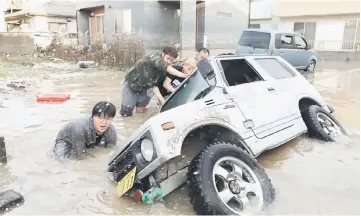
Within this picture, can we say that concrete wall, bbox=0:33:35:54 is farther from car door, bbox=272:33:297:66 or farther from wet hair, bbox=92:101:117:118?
wet hair, bbox=92:101:117:118

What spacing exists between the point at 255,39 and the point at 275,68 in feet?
25.0

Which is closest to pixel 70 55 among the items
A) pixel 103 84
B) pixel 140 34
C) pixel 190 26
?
pixel 140 34

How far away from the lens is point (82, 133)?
3760mm

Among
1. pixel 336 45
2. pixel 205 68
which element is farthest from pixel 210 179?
pixel 336 45

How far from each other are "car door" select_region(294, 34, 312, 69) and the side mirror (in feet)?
32.3

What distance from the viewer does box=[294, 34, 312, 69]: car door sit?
41.6ft

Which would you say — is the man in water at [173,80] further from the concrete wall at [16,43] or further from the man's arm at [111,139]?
the concrete wall at [16,43]

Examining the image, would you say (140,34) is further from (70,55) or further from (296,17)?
(296,17)

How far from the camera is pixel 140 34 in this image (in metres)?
15.0

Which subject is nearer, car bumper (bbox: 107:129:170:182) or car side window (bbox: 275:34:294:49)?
car bumper (bbox: 107:129:170:182)

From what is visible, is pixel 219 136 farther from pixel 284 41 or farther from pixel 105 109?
pixel 284 41

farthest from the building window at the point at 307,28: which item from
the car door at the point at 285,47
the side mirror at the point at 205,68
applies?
the side mirror at the point at 205,68

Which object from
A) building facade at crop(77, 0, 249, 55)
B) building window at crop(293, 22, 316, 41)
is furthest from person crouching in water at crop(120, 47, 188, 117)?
building window at crop(293, 22, 316, 41)

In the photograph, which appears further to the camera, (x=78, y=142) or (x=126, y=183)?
(x=78, y=142)
